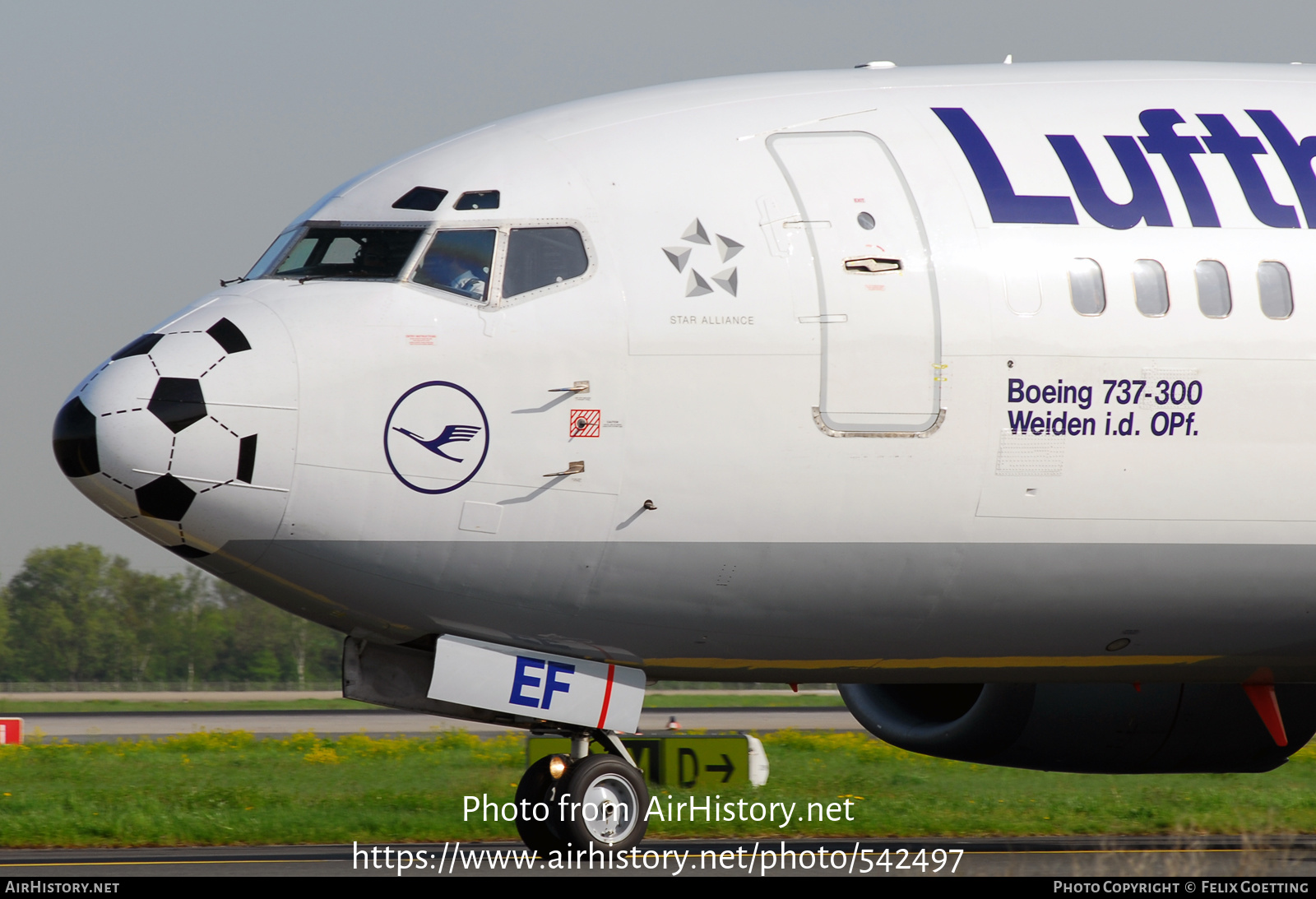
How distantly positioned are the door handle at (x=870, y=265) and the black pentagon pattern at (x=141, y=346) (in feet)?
15.3

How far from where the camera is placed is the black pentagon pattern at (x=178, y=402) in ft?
31.2

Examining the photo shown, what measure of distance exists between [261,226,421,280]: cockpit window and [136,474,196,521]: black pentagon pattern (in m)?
1.79

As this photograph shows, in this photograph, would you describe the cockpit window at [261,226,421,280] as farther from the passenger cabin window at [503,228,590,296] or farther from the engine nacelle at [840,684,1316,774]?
the engine nacelle at [840,684,1316,774]

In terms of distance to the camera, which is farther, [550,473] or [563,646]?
[563,646]

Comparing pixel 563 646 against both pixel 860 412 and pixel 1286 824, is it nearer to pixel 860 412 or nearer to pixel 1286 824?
pixel 860 412

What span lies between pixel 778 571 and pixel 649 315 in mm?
1976

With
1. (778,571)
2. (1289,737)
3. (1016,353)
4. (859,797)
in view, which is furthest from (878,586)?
(859,797)

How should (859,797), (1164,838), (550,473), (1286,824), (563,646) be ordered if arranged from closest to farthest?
(550,473)
(563,646)
(1164,838)
(1286,824)
(859,797)

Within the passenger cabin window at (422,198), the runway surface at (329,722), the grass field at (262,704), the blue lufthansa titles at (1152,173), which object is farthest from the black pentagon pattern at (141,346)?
the grass field at (262,704)

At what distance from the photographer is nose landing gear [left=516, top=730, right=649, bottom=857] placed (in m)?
10.5

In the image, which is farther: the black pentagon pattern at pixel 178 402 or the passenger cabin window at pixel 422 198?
the passenger cabin window at pixel 422 198

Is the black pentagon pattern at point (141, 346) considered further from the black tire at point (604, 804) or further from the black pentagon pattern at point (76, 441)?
the black tire at point (604, 804)

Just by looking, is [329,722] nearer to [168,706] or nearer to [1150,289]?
[168,706]

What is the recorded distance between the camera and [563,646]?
10797mm
